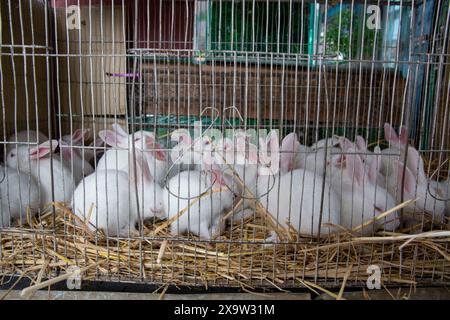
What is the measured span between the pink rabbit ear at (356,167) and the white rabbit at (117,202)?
806mm

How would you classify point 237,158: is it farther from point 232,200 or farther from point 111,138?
point 111,138

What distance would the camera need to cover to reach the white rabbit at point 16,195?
1579 mm

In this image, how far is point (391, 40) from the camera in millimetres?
2975

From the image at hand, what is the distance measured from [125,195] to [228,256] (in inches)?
19.8

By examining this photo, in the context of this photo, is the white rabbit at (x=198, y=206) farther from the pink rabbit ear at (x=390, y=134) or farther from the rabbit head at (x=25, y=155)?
the pink rabbit ear at (x=390, y=134)

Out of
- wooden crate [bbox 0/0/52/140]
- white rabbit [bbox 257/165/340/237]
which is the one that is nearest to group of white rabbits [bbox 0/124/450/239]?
white rabbit [bbox 257/165/340/237]

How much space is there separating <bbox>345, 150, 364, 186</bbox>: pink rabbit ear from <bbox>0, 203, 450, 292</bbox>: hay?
0.86ft

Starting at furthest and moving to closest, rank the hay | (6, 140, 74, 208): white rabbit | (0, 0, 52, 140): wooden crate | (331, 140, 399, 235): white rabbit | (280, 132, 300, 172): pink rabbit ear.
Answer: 1. (0, 0, 52, 140): wooden crate
2. (6, 140, 74, 208): white rabbit
3. (280, 132, 300, 172): pink rabbit ear
4. (331, 140, 399, 235): white rabbit
5. the hay

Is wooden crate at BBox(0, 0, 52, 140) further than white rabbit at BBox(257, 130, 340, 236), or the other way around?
wooden crate at BBox(0, 0, 52, 140)

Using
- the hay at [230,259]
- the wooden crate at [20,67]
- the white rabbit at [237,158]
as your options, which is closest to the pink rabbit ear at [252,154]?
the white rabbit at [237,158]

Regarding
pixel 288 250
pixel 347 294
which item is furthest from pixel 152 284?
pixel 347 294

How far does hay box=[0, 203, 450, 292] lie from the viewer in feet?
4.40

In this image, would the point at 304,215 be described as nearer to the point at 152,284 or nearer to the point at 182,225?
the point at 182,225

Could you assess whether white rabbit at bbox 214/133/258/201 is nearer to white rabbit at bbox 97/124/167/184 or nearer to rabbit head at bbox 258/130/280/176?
rabbit head at bbox 258/130/280/176
